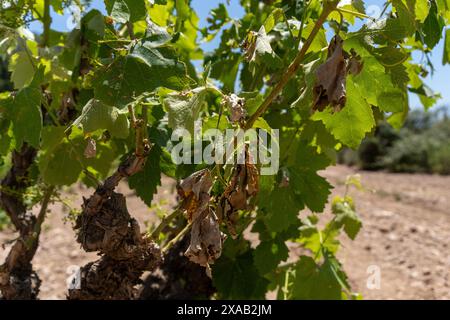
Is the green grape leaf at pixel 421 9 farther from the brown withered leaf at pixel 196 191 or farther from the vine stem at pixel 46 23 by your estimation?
the vine stem at pixel 46 23

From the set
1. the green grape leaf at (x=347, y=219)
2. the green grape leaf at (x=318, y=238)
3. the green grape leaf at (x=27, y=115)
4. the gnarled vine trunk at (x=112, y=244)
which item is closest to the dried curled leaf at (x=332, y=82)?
the gnarled vine trunk at (x=112, y=244)

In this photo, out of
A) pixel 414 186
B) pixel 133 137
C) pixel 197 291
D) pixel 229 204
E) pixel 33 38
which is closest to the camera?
pixel 229 204

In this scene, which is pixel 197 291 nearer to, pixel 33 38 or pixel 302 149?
pixel 302 149

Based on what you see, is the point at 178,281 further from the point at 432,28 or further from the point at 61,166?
the point at 432,28

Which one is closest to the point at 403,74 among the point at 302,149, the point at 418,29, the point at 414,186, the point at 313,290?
the point at 418,29

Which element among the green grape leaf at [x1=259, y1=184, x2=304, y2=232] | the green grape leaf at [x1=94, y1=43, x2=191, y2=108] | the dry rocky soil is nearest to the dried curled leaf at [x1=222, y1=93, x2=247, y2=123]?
the green grape leaf at [x1=94, y1=43, x2=191, y2=108]

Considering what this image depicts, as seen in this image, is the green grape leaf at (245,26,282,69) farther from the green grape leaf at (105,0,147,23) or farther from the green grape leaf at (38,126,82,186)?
the green grape leaf at (38,126,82,186)
